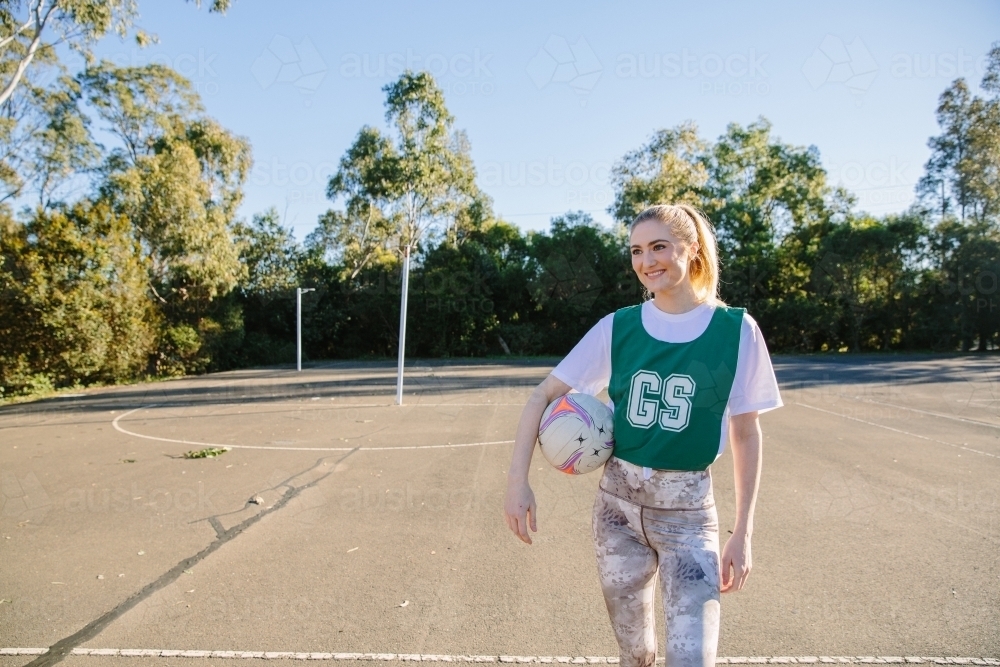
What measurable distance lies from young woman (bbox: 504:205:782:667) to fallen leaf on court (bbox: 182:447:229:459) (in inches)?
292

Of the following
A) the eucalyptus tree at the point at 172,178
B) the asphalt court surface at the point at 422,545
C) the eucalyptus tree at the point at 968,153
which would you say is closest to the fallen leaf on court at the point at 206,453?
the asphalt court surface at the point at 422,545

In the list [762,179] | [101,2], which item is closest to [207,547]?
[101,2]

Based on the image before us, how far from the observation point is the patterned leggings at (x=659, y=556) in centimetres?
193

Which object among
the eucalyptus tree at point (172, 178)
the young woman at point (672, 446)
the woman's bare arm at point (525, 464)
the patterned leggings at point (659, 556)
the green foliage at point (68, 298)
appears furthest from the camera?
the eucalyptus tree at point (172, 178)

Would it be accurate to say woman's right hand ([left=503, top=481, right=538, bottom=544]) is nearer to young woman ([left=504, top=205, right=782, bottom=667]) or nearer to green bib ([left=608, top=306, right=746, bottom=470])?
young woman ([left=504, top=205, right=782, bottom=667])

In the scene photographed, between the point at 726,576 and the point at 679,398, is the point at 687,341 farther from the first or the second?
Result: the point at 726,576

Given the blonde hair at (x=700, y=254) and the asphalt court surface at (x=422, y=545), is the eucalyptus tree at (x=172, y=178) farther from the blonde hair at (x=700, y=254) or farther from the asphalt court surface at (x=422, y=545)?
the blonde hair at (x=700, y=254)

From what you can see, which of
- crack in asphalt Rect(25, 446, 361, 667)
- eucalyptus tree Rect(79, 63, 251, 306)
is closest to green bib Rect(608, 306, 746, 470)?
crack in asphalt Rect(25, 446, 361, 667)

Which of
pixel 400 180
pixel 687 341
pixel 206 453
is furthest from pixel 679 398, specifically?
pixel 400 180

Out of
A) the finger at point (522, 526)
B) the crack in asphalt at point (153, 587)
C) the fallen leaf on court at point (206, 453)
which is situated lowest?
the fallen leaf on court at point (206, 453)

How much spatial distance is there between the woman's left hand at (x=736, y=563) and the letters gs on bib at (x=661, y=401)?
39 cm

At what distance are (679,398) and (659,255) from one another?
0.45m

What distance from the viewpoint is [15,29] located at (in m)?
16.0

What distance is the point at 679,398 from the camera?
2.07 meters
